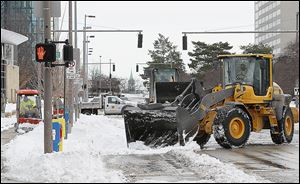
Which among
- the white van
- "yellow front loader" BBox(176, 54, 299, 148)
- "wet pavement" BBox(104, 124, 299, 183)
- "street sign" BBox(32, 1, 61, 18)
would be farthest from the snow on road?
the white van

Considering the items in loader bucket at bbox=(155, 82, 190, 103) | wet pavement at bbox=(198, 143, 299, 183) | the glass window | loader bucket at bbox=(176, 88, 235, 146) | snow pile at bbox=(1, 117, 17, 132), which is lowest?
snow pile at bbox=(1, 117, 17, 132)

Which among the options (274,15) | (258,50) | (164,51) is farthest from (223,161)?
(164,51)

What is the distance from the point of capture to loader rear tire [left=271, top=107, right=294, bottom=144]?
1870cm

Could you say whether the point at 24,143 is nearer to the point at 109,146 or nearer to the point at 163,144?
the point at 109,146

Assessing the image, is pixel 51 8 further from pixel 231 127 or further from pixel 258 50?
pixel 258 50

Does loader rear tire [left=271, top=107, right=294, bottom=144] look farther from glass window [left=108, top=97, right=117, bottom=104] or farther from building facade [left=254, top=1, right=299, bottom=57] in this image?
building facade [left=254, top=1, right=299, bottom=57]

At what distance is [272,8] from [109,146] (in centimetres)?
6181

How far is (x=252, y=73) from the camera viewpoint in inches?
734

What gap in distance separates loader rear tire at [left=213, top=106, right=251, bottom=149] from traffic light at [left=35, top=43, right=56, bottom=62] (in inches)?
233

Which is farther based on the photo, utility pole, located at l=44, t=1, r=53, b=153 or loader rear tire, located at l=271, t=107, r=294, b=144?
loader rear tire, located at l=271, t=107, r=294, b=144

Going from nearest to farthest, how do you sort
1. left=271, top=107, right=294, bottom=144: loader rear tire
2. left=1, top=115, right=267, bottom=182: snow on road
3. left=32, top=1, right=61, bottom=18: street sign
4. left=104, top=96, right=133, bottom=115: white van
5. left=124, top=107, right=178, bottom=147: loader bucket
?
left=1, top=115, right=267, bottom=182: snow on road
left=32, top=1, right=61, bottom=18: street sign
left=124, top=107, right=178, bottom=147: loader bucket
left=271, top=107, right=294, bottom=144: loader rear tire
left=104, top=96, right=133, bottom=115: white van

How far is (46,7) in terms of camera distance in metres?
13.6

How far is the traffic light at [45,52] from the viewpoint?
44.2 ft

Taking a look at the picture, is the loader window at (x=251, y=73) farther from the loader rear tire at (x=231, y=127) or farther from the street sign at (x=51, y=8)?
the street sign at (x=51, y=8)
